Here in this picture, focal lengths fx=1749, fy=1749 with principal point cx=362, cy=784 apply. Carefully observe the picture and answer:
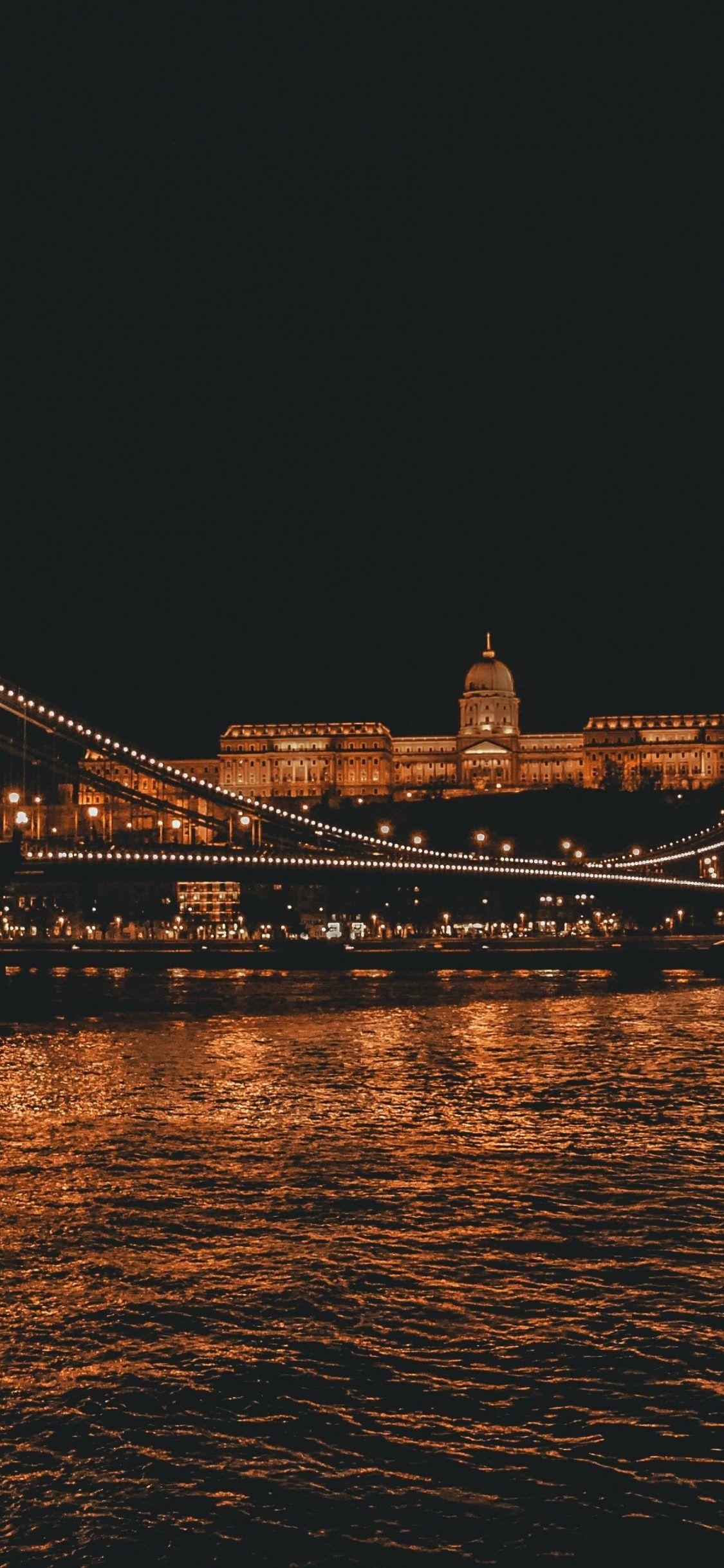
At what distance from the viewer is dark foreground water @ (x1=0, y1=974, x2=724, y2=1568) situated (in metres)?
7.62

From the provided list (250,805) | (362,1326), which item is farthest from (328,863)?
(362,1326)

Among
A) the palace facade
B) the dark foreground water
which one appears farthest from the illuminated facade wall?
the dark foreground water

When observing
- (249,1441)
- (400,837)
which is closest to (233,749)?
(400,837)

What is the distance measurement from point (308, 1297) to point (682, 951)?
168 feet

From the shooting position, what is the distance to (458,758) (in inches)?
6102

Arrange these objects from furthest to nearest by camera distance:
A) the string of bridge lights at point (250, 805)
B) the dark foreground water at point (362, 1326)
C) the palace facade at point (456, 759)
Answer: the palace facade at point (456, 759) < the string of bridge lights at point (250, 805) < the dark foreground water at point (362, 1326)

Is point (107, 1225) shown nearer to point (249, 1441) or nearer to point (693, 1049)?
point (249, 1441)

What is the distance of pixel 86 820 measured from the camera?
9919cm

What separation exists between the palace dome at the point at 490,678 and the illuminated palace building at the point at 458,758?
548cm

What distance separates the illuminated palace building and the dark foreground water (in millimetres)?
128907

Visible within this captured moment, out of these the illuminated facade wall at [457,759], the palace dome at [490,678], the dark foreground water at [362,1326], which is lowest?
the dark foreground water at [362,1326]

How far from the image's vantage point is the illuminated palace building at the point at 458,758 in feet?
497

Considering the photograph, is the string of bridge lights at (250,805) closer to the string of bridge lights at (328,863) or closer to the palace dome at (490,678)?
the string of bridge lights at (328,863)

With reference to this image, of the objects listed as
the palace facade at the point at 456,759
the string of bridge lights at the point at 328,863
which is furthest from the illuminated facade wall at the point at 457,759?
the string of bridge lights at the point at 328,863
